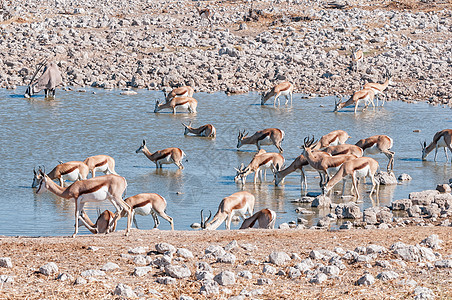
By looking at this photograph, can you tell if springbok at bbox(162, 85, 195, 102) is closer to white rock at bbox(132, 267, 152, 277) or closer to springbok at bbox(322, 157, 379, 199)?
springbok at bbox(322, 157, 379, 199)

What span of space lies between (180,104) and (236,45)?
8.26m

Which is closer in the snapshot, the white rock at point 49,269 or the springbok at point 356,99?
the white rock at point 49,269

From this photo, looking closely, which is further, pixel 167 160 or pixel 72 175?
pixel 167 160

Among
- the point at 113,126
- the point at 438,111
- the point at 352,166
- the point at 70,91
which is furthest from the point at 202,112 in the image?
the point at 352,166

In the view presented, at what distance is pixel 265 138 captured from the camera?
652 inches

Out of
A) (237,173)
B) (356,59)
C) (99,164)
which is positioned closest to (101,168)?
(99,164)

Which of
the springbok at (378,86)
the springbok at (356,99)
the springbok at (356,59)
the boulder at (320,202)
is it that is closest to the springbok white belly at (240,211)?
the boulder at (320,202)

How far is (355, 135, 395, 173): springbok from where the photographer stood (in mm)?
15039

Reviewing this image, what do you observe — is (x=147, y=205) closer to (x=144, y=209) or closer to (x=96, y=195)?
(x=144, y=209)

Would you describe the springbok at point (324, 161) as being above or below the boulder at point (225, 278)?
below

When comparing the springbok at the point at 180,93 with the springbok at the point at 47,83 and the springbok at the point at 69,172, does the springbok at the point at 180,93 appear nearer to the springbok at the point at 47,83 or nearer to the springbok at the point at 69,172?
the springbok at the point at 47,83

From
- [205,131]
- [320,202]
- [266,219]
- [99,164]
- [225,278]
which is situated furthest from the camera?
[205,131]

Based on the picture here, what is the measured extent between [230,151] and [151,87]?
25.6ft

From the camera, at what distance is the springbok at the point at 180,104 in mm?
20578
